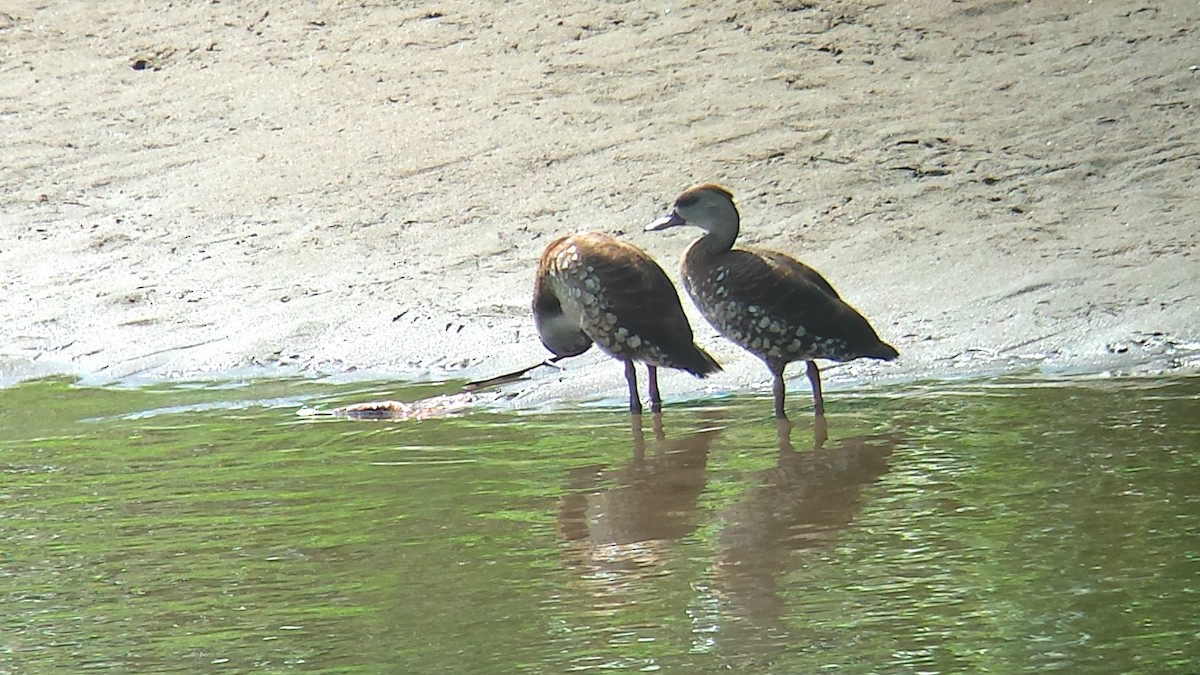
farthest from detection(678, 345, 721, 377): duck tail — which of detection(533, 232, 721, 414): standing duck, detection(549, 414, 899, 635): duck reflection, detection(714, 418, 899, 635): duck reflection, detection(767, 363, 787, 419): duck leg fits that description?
detection(714, 418, 899, 635): duck reflection

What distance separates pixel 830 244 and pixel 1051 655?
5911mm

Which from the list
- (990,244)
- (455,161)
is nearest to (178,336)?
(455,161)

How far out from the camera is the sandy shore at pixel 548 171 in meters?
8.88

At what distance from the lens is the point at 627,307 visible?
735 cm

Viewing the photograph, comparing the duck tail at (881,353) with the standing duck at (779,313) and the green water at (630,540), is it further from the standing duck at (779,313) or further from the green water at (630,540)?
the green water at (630,540)

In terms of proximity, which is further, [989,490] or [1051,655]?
[989,490]

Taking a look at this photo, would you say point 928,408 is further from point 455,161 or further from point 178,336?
point 455,161

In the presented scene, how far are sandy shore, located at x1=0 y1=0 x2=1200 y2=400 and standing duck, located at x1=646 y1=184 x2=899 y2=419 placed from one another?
76 cm

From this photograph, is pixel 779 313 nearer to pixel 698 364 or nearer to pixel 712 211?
pixel 698 364

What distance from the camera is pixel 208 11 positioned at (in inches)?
541

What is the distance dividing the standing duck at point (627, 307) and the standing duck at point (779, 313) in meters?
0.15

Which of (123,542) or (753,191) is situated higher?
(753,191)

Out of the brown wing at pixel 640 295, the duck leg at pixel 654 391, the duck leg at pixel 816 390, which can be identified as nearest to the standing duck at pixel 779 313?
the duck leg at pixel 816 390

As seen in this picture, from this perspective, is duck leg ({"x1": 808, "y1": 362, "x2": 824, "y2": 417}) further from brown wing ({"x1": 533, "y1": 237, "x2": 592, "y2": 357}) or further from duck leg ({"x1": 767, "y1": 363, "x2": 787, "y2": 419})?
brown wing ({"x1": 533, "y1": 237, "x2": 592, "y2": 357})
